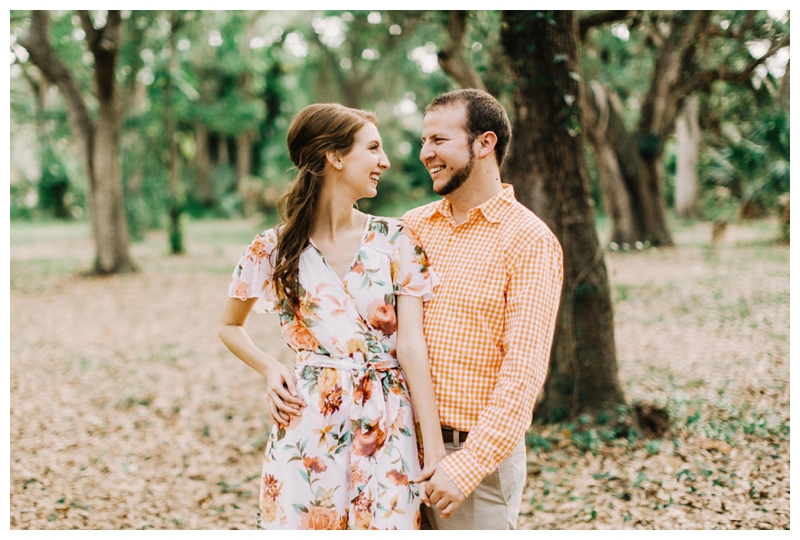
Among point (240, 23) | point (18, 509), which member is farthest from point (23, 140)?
point (18, 509)

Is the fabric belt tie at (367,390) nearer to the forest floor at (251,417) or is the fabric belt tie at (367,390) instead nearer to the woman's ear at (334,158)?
the woman's ear at (334,158)

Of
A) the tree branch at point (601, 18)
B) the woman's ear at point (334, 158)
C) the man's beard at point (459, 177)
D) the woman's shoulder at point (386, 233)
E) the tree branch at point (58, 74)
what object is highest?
the tree branch at point (58, 74)

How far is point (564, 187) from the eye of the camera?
446 centimetres

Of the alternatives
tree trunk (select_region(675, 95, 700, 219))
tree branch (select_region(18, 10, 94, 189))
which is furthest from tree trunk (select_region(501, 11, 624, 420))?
tree trunk (select_region(675, 95, 700, 219))

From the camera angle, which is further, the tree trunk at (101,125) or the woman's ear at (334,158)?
the tree trunk at (101,125)

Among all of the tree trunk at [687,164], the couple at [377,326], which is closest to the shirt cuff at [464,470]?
the couple at [377,326]

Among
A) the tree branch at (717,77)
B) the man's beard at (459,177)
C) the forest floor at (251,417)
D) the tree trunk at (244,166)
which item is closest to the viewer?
the man's beard at (459,177)

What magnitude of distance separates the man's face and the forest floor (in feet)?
7.97

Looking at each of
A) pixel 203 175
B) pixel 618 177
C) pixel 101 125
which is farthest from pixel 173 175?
pixel 203 175

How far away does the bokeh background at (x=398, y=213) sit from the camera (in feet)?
14.1

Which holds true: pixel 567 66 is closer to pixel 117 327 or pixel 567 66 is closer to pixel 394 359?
pixel 394 359

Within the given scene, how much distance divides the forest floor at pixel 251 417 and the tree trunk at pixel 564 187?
0.39 m

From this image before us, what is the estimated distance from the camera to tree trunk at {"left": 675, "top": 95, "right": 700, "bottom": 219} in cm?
1809

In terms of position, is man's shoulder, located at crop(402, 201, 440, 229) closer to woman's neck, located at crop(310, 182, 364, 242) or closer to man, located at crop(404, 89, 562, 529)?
man, located at crop(404, 89, 562, 529)
